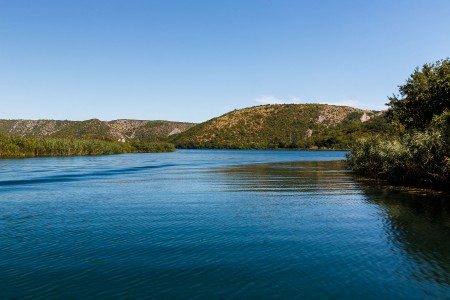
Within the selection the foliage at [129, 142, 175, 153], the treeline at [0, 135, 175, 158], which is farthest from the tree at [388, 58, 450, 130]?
the foliage at [129, 142, 175, 153]

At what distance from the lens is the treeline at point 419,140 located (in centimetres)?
3306

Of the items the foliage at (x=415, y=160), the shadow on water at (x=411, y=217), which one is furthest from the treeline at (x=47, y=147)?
the foliage at (x=415, y=160)

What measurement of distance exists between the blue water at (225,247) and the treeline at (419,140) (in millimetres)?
3929

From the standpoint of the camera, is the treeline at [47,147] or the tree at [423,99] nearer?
the tree at [423,99]

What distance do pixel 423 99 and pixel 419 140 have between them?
28.3 ft

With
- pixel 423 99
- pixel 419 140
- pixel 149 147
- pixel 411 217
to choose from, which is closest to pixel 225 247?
pixel 411 217

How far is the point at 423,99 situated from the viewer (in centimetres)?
4094

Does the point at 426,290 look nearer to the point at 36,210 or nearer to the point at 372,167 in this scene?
the point at 36,210

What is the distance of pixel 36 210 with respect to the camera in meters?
26.2

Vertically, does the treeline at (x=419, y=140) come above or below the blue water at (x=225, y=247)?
above

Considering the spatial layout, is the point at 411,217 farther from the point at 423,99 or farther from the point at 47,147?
the point at 47,147

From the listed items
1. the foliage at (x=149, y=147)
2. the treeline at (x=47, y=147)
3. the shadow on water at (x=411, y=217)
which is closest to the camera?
the shadow on water at (x=411, y=217)

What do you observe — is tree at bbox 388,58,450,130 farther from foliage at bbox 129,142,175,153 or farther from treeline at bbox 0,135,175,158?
foliage at bbox 129,142,175,153

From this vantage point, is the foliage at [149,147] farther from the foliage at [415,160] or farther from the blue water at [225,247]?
the blue water at [225,247]
